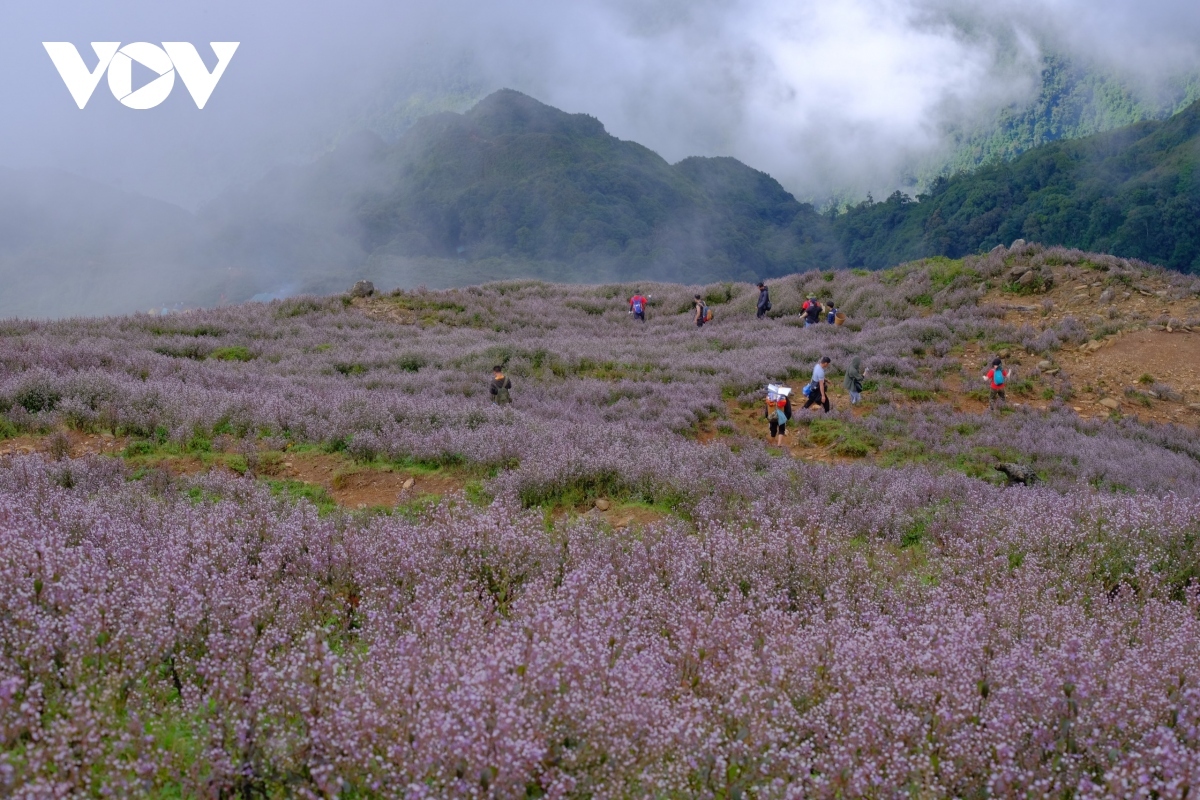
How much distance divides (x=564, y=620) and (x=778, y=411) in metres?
9.84

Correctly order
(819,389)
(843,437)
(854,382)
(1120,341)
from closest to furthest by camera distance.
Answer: (843,437) → (819,389) → (854,382) → (1120,341)

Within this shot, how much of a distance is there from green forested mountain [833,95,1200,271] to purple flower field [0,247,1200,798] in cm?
4032

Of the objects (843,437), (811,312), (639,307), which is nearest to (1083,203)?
(811,312)

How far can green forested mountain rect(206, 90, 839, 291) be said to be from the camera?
2544 inches

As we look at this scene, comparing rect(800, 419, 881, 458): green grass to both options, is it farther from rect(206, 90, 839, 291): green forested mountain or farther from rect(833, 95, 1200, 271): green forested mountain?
rect(206, 90, 839, 291): green forested mountain

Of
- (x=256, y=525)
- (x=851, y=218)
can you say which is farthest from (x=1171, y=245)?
(x=256, y=525)

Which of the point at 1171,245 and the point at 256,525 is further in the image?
the point at 1171,245

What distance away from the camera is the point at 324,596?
478 cm

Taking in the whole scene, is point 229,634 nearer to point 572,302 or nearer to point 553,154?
point 572,302

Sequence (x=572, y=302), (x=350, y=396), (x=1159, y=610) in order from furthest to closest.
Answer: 1. (x=572, y=302)
2. (x=350, y=396)
3. (x=1159, y=610)

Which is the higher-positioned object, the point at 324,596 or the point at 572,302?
the point at 572,302

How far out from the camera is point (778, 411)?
13.1 m

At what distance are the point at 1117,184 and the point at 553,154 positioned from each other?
48.5 m

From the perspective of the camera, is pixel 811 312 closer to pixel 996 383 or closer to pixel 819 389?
pixel 996 383
